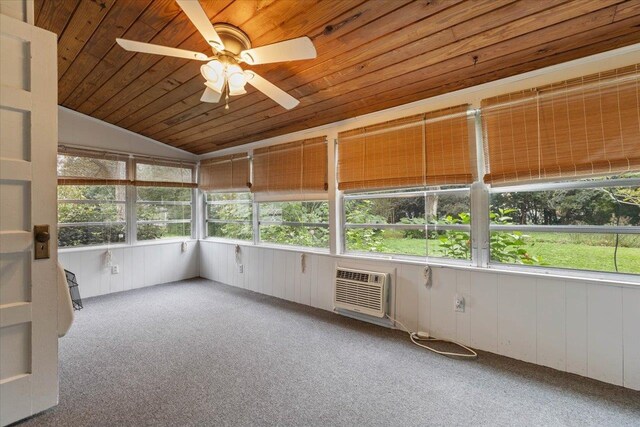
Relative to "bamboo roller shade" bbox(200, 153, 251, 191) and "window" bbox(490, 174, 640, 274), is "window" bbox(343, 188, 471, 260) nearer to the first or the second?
"window" bbox(490, 174, 640, 274)

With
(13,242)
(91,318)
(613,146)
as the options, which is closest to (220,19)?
(13,242)

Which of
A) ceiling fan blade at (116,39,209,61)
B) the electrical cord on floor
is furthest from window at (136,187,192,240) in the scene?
the electrical cord on floor

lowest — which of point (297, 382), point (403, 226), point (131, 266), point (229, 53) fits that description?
point (297, 382)

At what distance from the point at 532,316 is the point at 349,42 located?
7.79 ft

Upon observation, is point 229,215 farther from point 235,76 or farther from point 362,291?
point 235,76

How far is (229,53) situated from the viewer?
1.83 metres

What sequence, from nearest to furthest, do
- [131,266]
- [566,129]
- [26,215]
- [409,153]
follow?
[26,215], [566,129], [409,153], [131,266]

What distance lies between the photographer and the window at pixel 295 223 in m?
3.64

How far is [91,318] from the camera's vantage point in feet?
10.6

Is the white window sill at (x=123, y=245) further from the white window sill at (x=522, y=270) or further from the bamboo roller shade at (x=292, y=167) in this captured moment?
the white window sill at (x=522, y=270)

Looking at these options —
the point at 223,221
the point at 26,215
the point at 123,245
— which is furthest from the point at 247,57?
the point at 123,245

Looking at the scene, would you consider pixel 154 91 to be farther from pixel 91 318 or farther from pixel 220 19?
pixel 91 318

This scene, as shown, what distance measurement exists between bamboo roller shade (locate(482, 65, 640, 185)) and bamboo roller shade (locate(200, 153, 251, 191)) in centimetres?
308

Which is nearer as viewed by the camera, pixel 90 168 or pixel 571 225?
pixel 571 225
